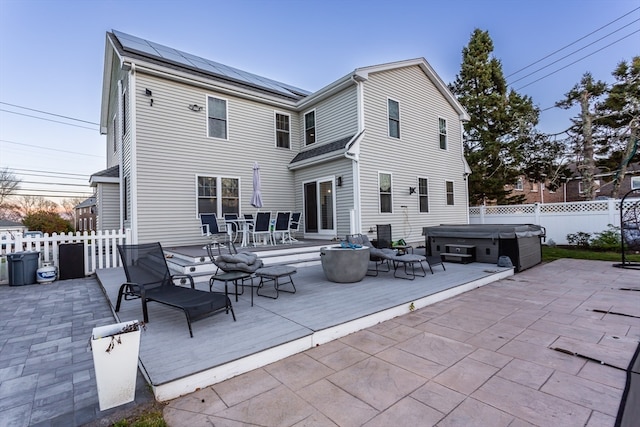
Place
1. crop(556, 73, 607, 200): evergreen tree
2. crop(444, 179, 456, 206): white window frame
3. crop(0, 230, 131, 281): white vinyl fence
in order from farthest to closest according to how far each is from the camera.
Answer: crop(556, 73, 607, 200): evergreen tree → crop(444, 179, 456, 206): white window frame → crop(0, 230, 131, 281): white vinyl fence

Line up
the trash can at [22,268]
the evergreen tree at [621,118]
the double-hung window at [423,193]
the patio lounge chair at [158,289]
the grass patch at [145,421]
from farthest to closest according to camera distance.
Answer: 1. the evergreen tree at [621,118]
2. the double-hung window at [423,193]
3. the trash can at [22,268]
4. the patio lounge chair at [158,289]
5. the grass patch at [145,421]

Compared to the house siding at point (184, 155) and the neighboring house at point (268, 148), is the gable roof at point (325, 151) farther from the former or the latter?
the house siding at point (184, 155)

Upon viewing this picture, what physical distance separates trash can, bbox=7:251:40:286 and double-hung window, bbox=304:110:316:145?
27.6ft

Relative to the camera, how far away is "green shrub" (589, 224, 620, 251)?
995 cm

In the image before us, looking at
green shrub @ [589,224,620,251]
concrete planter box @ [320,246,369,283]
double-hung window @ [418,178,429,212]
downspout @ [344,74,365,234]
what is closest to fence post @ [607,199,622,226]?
green shrub @ [589,224,620,251]

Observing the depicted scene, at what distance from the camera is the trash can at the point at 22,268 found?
6.30 meters

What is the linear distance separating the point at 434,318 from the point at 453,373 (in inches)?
59.1

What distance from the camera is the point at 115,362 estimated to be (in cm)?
202

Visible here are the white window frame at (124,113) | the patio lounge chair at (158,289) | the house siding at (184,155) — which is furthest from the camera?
the white window frame at (124,113)

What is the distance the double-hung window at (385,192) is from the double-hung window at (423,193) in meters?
1.87

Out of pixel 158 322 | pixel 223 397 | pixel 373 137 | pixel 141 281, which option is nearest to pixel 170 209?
pixel 141 281

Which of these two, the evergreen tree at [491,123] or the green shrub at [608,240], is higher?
Answer: the evergreen tree at [491,123]

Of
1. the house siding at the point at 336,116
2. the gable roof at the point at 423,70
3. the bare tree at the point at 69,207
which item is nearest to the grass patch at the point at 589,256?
the gable roof at the point at 423,70

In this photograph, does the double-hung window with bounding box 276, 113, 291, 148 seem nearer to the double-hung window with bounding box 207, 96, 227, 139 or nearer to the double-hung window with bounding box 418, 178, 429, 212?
the double-hung window with bounding box 207, 96, 227, 139
